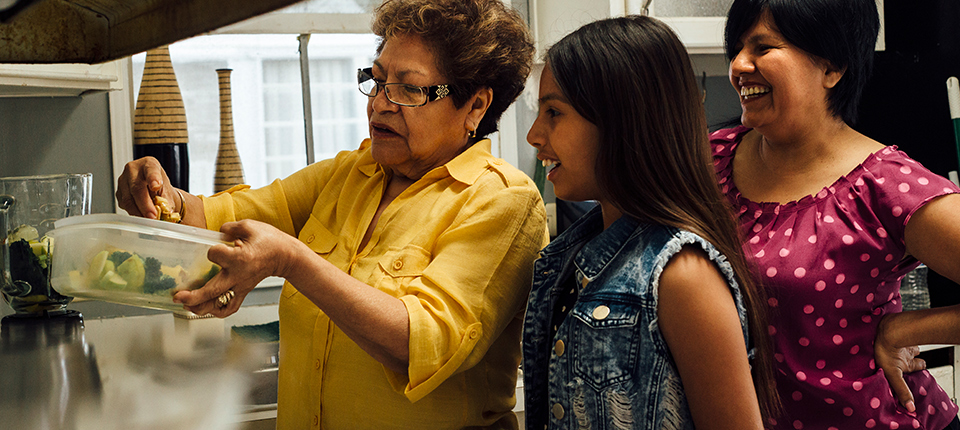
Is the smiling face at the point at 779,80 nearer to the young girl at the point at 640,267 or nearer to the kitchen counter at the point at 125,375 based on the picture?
the young girl at the point at 640,267

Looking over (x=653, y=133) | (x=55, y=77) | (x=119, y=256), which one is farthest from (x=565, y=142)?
(x=55, y=77)

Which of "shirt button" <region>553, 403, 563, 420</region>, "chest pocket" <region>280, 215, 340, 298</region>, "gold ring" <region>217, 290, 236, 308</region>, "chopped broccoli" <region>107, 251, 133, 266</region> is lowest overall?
"shirt button" <region>553, 403, 563, 420</region>

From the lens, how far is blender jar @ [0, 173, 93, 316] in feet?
5.17

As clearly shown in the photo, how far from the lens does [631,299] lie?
84 cm

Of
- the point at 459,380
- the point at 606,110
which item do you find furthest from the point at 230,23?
the point at 459,380

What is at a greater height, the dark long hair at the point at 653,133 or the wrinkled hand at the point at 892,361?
the dark long hair at the point at 653,133

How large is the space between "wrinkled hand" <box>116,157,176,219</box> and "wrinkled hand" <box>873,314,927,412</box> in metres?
1.10

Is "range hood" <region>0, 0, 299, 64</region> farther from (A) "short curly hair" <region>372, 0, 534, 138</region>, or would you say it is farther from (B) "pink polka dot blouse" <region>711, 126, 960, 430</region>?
(B) "pink polka dot blouse" <region>711, 126, 960, 430</region>

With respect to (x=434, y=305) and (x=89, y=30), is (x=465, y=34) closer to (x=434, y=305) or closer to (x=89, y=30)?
(x=434, y=305)

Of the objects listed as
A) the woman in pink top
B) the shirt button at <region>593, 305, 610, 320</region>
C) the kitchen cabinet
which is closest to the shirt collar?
the shirt button at <region>593, 305, 610, 320</region>

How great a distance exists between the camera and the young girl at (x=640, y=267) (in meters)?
0.80

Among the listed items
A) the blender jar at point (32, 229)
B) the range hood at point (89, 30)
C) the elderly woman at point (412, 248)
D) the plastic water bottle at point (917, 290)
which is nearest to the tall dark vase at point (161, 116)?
the blender jar at point (32, 229)

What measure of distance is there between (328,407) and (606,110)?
549 millimetres

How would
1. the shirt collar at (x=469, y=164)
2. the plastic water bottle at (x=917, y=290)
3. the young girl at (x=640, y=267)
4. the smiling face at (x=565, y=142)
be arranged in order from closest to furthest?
the young girl at (x=640, y=267) → the smiling face at (x=565, y=142) → the shirt collar at (x=469, y=164) → the plastic water bottle at (x=917, y=290)
